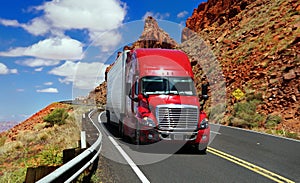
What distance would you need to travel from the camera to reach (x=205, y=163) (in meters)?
8.62

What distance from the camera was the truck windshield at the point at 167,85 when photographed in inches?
440

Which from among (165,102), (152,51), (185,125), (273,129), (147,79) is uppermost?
(152,51)

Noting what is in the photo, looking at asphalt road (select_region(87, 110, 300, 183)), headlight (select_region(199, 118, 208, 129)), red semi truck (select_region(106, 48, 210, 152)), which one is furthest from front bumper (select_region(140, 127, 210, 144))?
asphalt road (select_region(87, 110, 300, 183))

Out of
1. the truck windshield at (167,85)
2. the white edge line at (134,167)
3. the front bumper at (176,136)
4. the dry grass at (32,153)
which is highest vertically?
the truck windshield at (167,85)

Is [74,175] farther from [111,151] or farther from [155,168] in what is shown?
[111,151]

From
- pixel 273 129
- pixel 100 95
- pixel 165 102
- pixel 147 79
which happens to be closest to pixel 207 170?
pixel 165 102

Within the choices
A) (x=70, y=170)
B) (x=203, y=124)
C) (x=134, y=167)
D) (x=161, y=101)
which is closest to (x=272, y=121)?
(x=203, y=124)

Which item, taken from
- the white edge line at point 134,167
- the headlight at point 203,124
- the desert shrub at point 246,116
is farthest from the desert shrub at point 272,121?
the white edge line at point 134,167

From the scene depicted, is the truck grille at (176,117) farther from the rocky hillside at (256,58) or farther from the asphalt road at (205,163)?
the rocky hillside at (256,58)

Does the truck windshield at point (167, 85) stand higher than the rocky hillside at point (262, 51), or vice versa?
the rocky hillside at point (262, 51)

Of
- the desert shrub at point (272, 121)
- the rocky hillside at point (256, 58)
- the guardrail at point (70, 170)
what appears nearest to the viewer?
the guardrail at point (70, 170)

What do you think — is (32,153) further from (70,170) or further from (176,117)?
(70,170)

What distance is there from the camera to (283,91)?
24875 millimetres

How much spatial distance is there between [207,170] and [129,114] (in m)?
5.30
